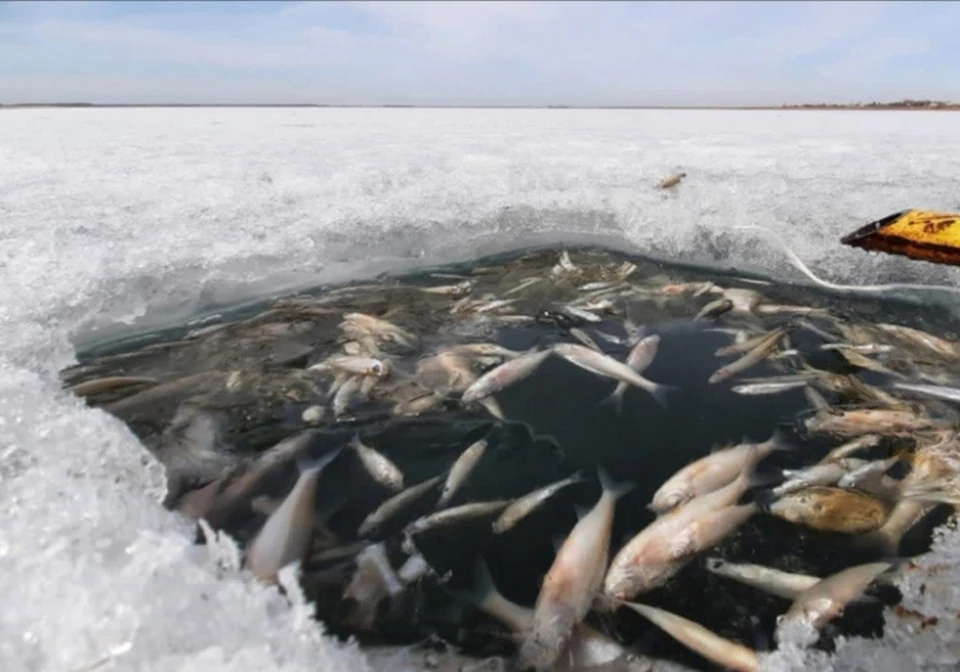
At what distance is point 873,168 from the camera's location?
925 centimetres

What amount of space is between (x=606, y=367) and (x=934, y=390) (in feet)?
5.95

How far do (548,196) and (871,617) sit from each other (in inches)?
258

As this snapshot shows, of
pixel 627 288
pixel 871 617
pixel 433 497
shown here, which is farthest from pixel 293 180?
pixel 871 617

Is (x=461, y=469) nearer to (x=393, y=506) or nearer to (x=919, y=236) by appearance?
(x=393, y=506)

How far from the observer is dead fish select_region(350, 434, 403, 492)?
2920 mm

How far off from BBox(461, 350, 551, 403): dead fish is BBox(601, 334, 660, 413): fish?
526mm

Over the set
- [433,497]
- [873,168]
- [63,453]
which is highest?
[873,168]

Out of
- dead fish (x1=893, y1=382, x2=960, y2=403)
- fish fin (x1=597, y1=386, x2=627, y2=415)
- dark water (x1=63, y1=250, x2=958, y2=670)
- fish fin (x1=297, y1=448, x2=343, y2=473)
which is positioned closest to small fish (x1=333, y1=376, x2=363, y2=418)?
dark water (x1=63, y1=250, x2=958, y2=670)

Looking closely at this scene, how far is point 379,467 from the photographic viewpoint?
301cm

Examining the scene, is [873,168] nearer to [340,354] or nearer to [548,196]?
[548,196]

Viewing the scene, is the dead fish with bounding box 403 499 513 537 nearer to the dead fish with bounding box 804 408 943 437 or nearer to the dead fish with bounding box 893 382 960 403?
the dead fish with bounding box 804 408 943 437

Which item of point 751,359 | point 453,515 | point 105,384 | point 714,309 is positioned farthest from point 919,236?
point 105,384

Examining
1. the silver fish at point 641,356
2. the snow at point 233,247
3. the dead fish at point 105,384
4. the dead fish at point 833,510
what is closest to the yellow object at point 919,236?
the silver fish at point 641,356

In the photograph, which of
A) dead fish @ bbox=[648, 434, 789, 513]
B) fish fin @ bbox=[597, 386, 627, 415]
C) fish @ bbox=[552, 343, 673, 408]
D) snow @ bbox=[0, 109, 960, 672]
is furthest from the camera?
fish @ bbox=[552, 343, 673, 408]
